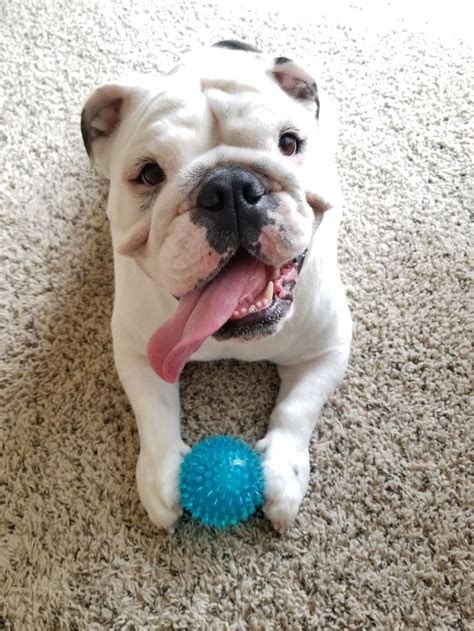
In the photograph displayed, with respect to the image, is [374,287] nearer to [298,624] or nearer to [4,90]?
[298,624]

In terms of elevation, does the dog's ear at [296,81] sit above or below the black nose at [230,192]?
above

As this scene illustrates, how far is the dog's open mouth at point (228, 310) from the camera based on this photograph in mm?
1136

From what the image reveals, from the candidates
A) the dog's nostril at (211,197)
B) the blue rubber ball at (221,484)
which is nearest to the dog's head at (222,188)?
the dog's nostril at (211,197)

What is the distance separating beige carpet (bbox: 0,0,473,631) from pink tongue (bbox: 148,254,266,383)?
0.41 m

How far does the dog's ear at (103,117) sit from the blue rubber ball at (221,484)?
1.96 feet

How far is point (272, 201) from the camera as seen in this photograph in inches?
44.0

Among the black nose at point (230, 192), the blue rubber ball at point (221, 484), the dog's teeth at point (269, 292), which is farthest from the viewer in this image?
the blue rubber ball at point (221, 484)

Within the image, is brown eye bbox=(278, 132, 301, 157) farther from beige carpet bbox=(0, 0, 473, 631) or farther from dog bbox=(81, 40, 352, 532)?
beige carpet bbox=(0, 0, 473, 631)

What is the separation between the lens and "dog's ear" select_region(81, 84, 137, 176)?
1.31 meters

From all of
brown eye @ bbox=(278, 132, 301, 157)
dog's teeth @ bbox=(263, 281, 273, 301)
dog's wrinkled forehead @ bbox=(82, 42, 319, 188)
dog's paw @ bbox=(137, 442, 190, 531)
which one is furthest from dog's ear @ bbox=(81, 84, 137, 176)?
dog's paw @ bbox=(137, 442, 190, 531)

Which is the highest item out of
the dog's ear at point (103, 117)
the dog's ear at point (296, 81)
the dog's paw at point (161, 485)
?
the dog's ear at point (296, 81)

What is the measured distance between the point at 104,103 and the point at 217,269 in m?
0.44

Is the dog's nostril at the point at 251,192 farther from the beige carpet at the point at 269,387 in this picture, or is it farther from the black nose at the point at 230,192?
the beige carpet at the point at 269,387

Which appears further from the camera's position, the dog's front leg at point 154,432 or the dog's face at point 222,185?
the dog's front leg at point 154,432
